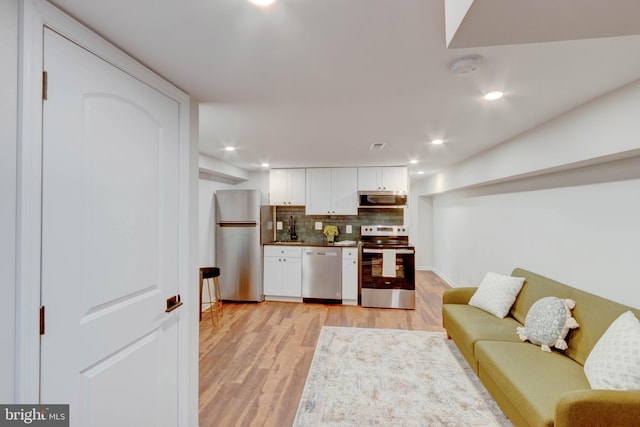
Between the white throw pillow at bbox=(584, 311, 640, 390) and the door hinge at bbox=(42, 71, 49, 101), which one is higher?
the door hinge at bbox=(42, 71, 49, 101)

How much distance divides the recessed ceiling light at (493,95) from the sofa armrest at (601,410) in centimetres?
170

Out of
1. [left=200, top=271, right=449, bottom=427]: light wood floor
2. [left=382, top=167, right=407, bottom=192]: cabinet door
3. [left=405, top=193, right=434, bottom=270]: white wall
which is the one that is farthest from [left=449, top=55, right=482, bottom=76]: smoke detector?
[left=405, top=193, right=434, bottom=270]: white wall

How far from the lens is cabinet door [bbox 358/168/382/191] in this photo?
4863mm

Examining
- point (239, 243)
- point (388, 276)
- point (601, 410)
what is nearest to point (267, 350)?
point (239, 243)

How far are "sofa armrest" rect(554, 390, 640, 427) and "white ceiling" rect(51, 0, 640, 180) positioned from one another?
1588mm

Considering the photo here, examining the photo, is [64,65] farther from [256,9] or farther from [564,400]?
[564,400]

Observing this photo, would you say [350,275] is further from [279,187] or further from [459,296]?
[279,187]

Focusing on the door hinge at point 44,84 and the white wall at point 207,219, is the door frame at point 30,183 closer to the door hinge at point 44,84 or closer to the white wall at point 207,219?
the door hinge at point 44,84

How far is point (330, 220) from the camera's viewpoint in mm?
5340

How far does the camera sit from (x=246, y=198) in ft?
15.4

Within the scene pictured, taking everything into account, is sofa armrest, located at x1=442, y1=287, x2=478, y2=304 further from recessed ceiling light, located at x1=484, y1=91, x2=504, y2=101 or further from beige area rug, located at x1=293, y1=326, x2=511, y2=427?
recessed ceiling light, located at x1=484, y1=91, x2=504, y2=101

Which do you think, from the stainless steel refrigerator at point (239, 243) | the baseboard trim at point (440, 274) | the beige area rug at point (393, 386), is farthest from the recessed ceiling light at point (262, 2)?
the baseboard trim at point (440, 274)

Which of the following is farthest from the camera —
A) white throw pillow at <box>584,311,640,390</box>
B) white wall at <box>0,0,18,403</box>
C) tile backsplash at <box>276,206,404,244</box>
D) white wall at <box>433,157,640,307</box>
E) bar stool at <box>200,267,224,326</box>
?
tile backsplash at <box>276,206,404,244</box>

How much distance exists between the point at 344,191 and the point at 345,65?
351cm
